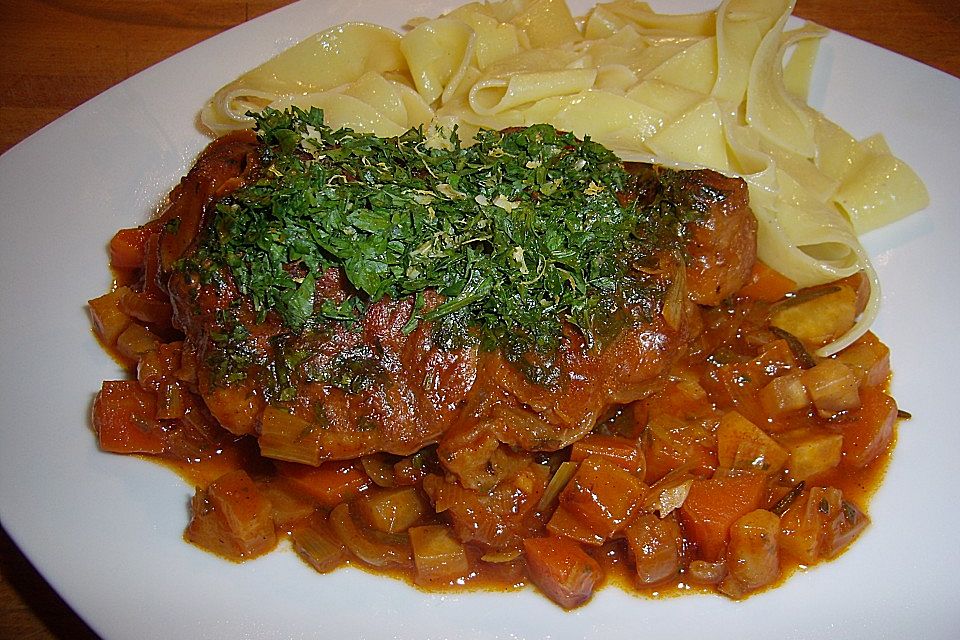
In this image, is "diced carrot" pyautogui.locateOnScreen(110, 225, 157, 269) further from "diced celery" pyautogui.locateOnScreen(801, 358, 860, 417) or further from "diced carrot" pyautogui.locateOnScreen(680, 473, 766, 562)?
"diced celery" pyautogui.locateOnScreen(801, 358, 860, 417)

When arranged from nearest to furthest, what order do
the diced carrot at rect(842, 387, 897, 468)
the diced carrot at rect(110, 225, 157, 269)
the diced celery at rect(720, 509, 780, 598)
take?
the diced celery at rect(720, 509, 780, 598)
the diced carrot at rect(842, 387, 897, 468)
the diced carrot at rect(110, 225, 157, 269)

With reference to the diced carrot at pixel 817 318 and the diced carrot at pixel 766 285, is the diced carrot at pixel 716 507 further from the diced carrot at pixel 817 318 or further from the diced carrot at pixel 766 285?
the diced carrot at pixel 766 285

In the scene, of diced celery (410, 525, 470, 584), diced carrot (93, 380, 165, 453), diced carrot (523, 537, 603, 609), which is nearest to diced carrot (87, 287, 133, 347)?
diced carrot (93, 380, 165, 453)

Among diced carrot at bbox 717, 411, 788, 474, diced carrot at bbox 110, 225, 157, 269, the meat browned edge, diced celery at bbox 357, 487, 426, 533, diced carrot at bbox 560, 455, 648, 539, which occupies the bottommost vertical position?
diced carrot at bbox 717, 411, 788, 474

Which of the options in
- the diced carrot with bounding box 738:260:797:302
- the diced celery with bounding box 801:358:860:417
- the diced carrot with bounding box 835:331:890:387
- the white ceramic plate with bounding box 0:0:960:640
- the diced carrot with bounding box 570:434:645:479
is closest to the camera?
the white ceramic plate with bounding box 0:0:960:640

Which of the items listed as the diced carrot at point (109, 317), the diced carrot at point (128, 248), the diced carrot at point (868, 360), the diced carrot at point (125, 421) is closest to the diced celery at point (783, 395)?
the diced carrot at point (868, 360)

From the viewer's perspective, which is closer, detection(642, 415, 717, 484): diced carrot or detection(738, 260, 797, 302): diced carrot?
detection(642, 415, 717, 484): diced carrot
